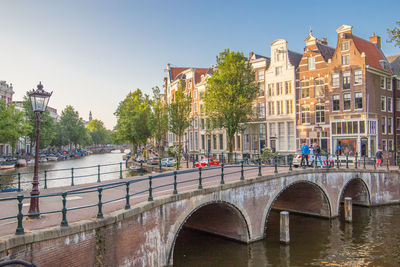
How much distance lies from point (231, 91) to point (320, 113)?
11121 millimetres

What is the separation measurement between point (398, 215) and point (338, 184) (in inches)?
171

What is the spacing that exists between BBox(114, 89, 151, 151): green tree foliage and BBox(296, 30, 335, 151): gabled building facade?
21623 mm

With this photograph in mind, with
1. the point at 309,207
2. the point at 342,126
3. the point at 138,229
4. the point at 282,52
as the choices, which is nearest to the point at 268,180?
the point at 309,207

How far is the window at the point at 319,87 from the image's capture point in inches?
1388

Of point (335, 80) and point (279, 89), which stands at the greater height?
point (335, 80)

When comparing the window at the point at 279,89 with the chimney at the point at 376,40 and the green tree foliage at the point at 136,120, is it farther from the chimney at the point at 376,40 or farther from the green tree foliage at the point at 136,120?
the green tree foliage at the point at 136,120

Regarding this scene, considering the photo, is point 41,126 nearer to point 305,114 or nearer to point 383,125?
point 305,114

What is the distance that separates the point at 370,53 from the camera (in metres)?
35.3

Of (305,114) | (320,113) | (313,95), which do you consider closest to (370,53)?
(313,95)

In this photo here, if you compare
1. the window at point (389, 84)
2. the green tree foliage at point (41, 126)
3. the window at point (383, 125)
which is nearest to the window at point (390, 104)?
the window at point (389, 84)

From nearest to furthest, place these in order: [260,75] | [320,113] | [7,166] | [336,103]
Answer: [336,103] → [320,113] → [260,75] → [7,166]

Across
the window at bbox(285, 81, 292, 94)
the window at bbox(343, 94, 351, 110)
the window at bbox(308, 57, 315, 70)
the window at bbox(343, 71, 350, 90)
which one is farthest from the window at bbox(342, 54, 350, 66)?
the window at bbox(285, 81, 292, 94)

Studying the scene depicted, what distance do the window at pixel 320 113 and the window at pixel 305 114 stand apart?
0.85 metres

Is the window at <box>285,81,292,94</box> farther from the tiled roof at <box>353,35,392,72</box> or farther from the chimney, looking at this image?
the chimney
